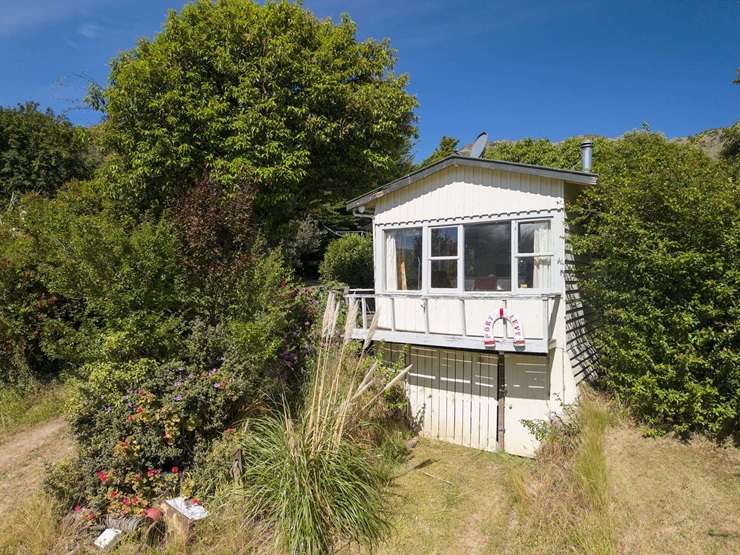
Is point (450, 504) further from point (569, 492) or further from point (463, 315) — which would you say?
point (463, 315)

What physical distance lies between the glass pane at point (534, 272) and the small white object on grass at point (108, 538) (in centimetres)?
676

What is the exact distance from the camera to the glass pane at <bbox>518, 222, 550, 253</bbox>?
7.26m

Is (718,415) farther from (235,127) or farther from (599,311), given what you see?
(235,127)

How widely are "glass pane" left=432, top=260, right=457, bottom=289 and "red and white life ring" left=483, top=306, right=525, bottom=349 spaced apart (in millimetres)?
1273

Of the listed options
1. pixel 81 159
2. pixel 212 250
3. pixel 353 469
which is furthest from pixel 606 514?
pixel 81 159

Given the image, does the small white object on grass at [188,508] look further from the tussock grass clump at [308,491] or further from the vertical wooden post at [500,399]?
the vertical wooden post at [500,399]

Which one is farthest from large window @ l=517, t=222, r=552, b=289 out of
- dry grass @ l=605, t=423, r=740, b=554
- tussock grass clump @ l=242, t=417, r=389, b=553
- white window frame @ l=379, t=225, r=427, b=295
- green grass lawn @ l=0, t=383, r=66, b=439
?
green grass lawn @ l=0, t=383, r=66, b=439

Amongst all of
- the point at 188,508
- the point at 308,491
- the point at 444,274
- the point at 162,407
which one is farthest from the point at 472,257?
the point at 188,508

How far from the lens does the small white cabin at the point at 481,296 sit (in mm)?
7145

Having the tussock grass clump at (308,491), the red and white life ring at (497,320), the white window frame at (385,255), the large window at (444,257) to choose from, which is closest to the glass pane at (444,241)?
the large window at (444,257)

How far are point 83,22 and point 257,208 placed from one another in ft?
18.2

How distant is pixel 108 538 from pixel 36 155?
2668 centimetres

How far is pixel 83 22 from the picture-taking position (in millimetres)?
9398

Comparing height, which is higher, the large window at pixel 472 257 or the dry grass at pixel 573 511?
the large window at pixel 472 257
